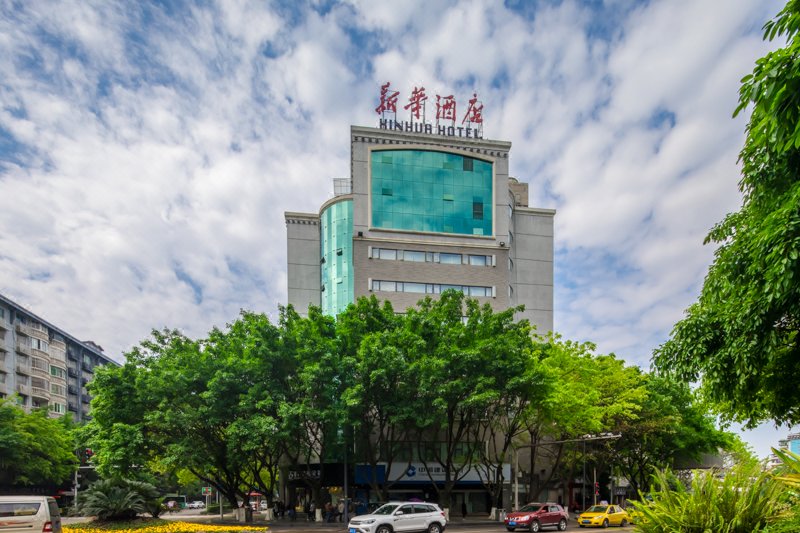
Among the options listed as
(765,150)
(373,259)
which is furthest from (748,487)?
(373,259)

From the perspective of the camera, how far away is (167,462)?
1235 inches

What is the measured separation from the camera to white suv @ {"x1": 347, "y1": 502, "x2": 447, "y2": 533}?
82.8ft

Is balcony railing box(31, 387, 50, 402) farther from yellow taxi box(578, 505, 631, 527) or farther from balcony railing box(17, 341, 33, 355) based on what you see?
yellow taxi box(578, 505, 631, 527)

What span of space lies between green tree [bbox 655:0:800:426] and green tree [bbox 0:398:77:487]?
54.9 m

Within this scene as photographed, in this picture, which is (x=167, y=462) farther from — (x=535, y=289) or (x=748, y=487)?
(x=535, y=289)

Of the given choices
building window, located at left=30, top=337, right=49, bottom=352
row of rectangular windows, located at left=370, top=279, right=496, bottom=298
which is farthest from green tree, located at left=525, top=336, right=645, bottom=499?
building window, located at left=30, top=337, right=49, bottom=352

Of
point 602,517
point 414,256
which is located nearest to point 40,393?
point 414,256

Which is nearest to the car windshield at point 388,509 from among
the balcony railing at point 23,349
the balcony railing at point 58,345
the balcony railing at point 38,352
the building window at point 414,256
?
the building window at point 414,256

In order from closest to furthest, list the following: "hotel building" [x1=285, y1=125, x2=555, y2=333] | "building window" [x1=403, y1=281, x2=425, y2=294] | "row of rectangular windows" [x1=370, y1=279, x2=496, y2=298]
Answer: "row of rectangular windows" [x1=370, y1=279, x2=496, y2=298]
"building window" [x1=403, y1=281, x2=425, y2=294]
"hotel building" [x1=285, y1=125, x2=555, y2=333]

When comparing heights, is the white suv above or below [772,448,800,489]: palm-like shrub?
below

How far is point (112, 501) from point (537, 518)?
20.8m

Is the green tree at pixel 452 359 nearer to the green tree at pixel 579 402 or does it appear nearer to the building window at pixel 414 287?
the green tree at pixel 579 402

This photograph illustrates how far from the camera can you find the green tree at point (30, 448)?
51562mm

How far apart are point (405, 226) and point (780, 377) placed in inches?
1749
